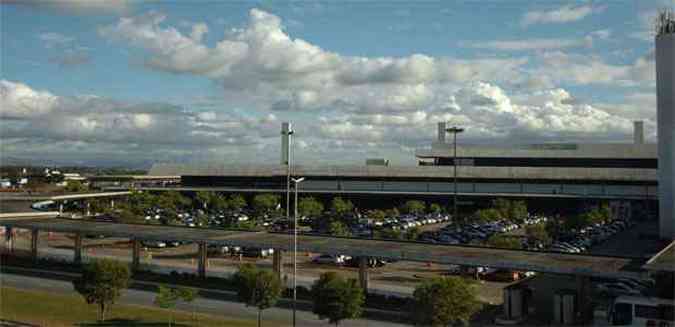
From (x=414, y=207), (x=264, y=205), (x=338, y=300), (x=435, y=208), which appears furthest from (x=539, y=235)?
(x=264, y=205)

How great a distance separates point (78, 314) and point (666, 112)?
44729 millimetres

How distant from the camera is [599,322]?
1163 inches

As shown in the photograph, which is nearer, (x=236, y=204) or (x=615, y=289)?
(x=615, y=289)

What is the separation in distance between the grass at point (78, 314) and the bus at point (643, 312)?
16.8 m

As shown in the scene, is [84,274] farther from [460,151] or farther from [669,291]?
[460,151]

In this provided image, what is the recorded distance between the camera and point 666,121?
4944 cm

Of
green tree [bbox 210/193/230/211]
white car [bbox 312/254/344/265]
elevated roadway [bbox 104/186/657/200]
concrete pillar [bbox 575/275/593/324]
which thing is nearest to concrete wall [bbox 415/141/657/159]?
elevated roadway [bbox 104/186/657/200]

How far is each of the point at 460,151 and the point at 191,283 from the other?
7256 centimetres

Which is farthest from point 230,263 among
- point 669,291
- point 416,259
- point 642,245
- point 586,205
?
point 586,205

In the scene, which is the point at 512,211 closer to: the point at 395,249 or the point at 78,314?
the point at 395,249

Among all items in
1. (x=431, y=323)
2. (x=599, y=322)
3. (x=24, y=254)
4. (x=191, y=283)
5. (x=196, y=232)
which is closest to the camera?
(x=431, y=323)

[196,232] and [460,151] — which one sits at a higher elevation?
[460,151]

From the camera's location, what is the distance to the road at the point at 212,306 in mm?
30469

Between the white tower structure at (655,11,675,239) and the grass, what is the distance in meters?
37.3
